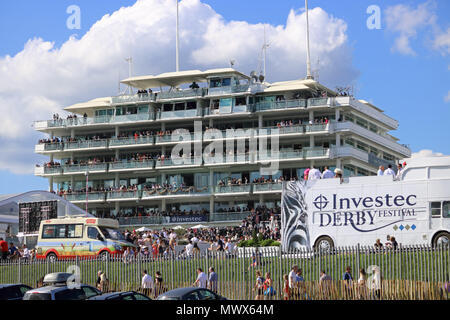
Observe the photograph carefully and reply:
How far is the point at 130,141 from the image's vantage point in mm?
76688

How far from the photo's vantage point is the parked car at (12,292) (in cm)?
2549

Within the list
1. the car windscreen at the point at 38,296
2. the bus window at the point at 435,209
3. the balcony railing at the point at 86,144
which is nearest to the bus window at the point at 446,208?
the bus window at the point at 435,209

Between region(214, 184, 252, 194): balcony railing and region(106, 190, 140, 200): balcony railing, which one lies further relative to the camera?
region(106, 190, 140, 200): balcony railing

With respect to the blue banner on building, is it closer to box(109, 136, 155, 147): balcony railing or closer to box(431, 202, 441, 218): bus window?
box(109, 136, 155, 147): balcony railing

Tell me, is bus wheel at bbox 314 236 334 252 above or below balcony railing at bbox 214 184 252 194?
below

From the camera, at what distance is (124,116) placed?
77.4 m

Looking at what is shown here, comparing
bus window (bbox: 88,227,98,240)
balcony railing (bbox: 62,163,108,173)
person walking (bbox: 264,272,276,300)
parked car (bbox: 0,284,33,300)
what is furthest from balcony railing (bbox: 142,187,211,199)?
parked car (bbox: 0,284,33,300)

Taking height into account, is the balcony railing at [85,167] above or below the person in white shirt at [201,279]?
above

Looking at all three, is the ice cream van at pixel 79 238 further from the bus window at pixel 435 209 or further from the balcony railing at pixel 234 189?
the balcony railing at pixel 234 189

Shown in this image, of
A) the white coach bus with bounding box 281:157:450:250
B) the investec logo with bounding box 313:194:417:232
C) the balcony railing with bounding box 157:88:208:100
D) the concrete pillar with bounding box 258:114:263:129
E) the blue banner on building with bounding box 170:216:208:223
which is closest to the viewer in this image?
the white coach bus with bounding box 281:157:450:250

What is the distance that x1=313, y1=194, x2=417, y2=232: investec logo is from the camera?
33.9 meters

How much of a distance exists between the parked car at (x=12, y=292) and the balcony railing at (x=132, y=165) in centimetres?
4930
